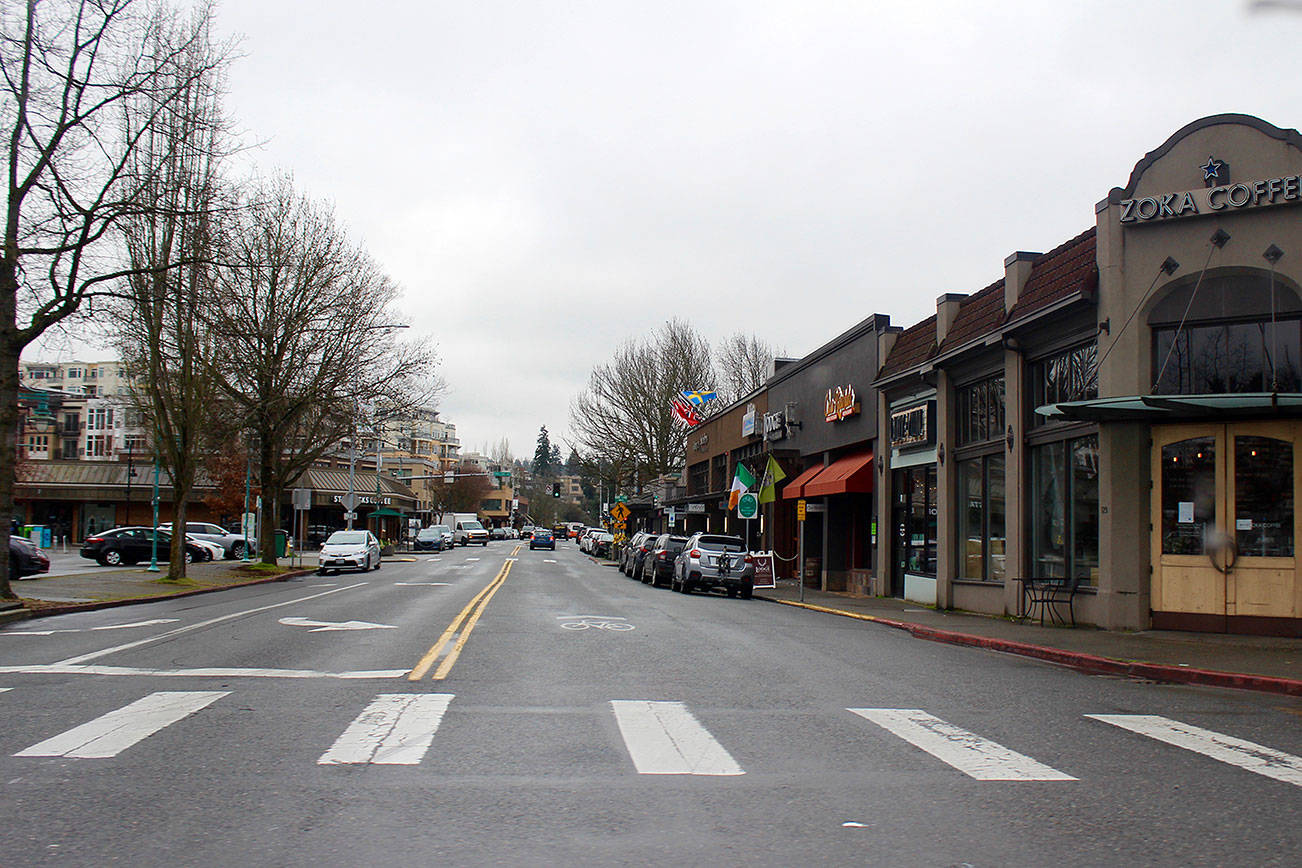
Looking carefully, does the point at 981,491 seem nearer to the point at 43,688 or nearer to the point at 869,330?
the point at 869,330

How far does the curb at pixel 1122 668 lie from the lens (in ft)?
36.0

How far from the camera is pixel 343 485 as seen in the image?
7494cm

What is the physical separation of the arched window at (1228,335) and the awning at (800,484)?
53.2 ft

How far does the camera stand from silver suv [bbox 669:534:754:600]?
2844cm

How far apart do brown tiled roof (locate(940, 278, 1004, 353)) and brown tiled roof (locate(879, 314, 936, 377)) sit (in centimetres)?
95

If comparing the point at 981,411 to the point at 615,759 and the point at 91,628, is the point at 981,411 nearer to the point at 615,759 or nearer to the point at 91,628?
the point at 91,628

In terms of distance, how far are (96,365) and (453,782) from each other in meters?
133

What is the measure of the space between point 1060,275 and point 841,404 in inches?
492

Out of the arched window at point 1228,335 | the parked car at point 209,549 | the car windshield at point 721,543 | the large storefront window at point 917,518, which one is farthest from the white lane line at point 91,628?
the parked car at point 209,549

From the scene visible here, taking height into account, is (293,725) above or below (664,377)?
below

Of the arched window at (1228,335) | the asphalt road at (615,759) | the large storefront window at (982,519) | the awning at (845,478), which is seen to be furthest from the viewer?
the awning at (845,478)

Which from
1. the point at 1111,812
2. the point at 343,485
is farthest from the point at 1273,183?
the point at 343,485

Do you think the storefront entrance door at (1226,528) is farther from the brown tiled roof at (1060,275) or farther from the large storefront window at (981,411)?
the large storefront window at (981,411)

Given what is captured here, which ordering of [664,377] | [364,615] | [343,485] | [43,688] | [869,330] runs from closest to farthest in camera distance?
[43,688] < [364,615] < [869,330] < [664,377] < [343,485]
